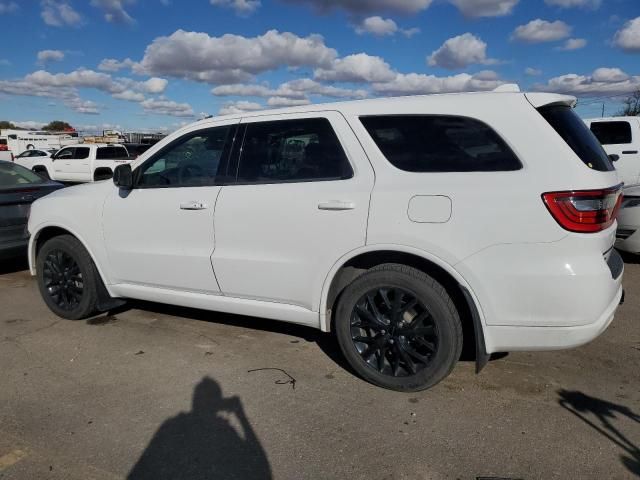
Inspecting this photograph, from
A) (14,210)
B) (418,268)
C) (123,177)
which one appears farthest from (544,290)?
(14,210)

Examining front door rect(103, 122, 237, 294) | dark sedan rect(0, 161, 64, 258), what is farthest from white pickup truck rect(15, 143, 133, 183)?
front door rect(103, 122, 237, 294)

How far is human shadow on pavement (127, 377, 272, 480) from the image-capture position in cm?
258

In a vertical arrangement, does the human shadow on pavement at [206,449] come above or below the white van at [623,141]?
below

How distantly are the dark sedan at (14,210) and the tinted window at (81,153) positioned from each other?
48.4 feet

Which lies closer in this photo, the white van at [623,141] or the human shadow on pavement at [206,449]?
the human shadow on pavement at [206,449]

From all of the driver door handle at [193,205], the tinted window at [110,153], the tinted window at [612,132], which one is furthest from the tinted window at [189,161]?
the tinted window at [110,153]

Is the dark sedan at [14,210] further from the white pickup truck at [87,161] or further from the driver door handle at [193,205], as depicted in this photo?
the white pickup truck at [87,161]

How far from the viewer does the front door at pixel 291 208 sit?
3.28m

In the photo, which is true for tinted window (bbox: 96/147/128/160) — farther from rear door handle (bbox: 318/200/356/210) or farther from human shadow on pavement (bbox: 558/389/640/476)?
human shadow on pavement (bbox: 558/389/640/476)

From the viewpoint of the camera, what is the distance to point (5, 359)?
3965 millimetres

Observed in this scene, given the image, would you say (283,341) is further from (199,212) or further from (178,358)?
(199,212)

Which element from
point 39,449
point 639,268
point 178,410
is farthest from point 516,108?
point 639,268

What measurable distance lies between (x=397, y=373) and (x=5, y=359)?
9.79ft

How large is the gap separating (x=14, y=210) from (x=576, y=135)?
19.9 ft
